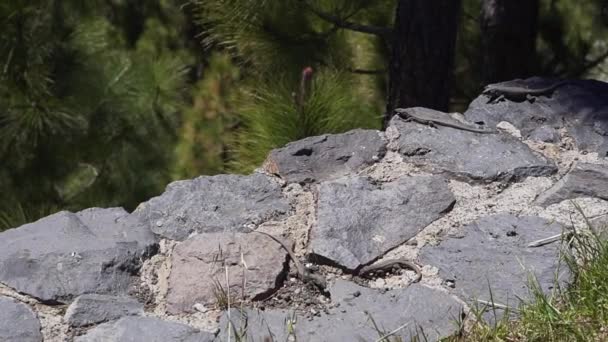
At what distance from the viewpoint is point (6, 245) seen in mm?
1557

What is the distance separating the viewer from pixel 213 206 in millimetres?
1669

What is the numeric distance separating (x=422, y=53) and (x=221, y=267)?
1.62 m

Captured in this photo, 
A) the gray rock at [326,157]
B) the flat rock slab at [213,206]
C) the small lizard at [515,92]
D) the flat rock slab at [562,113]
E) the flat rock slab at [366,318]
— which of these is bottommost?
the flat rock slab at [366,318]

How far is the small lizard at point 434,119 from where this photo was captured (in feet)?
6.20

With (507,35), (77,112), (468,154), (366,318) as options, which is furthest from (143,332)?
(77,112)

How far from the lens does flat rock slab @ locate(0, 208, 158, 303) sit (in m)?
1.47

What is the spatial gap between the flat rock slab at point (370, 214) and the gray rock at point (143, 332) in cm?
27

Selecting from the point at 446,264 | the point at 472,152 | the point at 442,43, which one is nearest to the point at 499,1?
the point at 442,43

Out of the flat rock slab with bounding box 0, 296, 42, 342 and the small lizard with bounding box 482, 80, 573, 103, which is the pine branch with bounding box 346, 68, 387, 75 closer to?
the small lizard with bounding box 482, 80, 573, 103

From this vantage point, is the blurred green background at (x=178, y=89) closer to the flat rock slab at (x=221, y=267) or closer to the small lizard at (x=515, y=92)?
the small lizard at (x=515, y=92)

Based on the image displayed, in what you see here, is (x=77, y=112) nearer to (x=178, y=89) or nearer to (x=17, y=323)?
(x=178, y=89)

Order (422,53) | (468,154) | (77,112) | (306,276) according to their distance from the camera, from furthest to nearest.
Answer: (77,112) → (422,53) → (468,154) → (306,276)

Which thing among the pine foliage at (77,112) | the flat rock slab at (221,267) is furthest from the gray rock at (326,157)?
the pine foliage at (77,112)

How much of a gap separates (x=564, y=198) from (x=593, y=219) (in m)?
0.08
